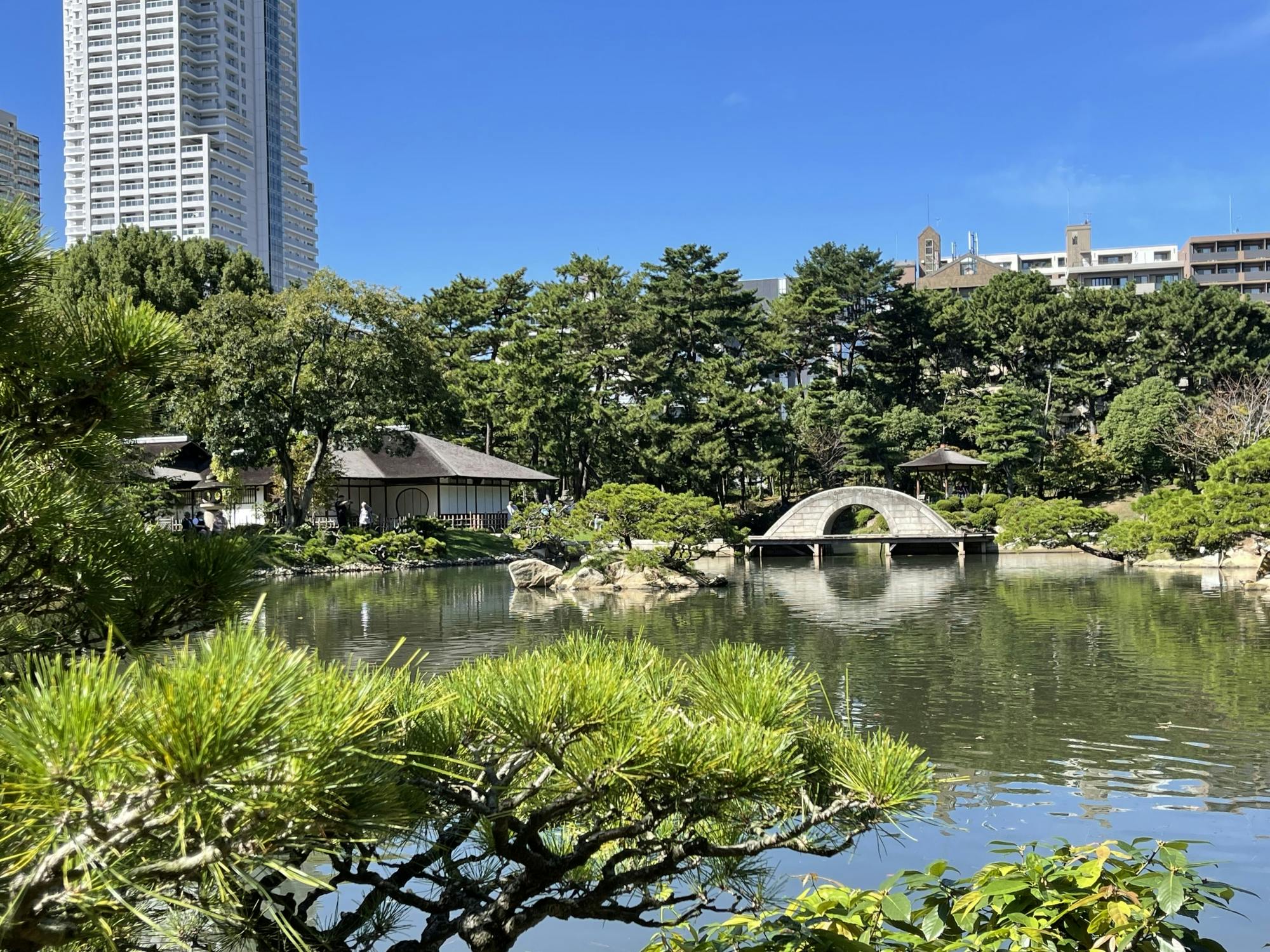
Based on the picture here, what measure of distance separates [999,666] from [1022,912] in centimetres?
876

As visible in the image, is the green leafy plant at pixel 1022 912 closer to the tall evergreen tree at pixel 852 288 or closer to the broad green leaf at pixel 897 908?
the broad green leaf at pixel 897 908

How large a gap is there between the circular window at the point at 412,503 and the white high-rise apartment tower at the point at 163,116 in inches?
1938

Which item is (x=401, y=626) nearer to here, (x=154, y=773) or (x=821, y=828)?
(x=821, y=828)

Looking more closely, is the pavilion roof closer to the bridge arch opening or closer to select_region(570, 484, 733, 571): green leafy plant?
the bridge arch opening

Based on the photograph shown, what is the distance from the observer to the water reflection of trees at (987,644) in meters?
6.79

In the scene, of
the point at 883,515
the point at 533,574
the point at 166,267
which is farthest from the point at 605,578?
the point at 166,267

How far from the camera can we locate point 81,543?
215 centimetres

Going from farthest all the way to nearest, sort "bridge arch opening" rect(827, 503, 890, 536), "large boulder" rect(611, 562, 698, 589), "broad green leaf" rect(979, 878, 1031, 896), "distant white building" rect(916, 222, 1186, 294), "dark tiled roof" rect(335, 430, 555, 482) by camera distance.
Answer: "distant white building" rect(916, 222, 1186, 294)
"bridge arch opening" rect(827, 503, 890, 536)
"dark tiled roof" rect(335, 430, 555, 482)
"large boulder" rect(611, 562, 698, 589)
"broad green leaf" rect(979, 878, 1031, 896)

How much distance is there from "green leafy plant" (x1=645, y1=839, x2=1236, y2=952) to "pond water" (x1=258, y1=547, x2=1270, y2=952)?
37cm

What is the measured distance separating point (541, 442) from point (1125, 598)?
20683 mm

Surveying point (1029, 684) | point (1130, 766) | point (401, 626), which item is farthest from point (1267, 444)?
point (401, 626)

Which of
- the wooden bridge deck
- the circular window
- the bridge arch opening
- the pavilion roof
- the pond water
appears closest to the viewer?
the pond water

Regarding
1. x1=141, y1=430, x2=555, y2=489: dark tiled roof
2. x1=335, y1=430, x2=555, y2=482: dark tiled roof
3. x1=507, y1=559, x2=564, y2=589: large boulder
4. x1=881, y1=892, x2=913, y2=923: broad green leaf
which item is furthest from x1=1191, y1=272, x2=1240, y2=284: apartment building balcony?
x1=881, y1=892, x2=913, y2=923: broad green leaf

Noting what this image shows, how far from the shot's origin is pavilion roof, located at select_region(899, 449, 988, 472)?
3050 centimetres
